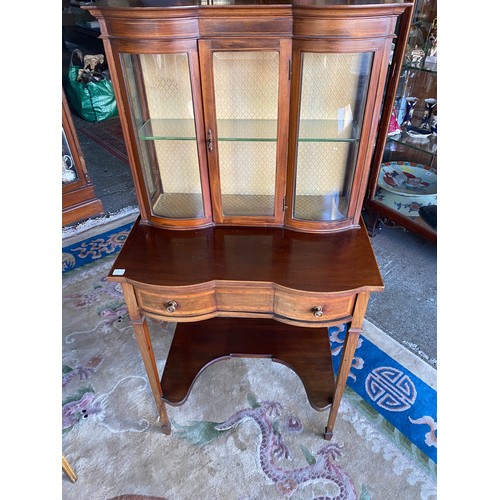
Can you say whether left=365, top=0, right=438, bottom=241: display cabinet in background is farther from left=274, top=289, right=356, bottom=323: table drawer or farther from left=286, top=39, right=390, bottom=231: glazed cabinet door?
left=274, top=289, right=356, bottom=323: table drawer

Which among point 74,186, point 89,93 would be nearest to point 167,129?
point 74,186

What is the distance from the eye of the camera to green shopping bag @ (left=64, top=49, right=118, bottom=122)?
3602 millimetres

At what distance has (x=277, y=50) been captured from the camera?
86 cm

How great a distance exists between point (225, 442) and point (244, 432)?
0.08m

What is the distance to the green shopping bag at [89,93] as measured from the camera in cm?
360

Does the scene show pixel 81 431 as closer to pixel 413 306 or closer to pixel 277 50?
pixel 277 50

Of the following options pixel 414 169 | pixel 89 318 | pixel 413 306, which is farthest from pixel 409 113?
pixel 89 318

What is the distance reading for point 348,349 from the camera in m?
1.07

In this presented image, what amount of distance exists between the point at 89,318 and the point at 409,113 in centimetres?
197

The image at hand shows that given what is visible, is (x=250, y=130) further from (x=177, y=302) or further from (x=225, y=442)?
(x=225, y=442)

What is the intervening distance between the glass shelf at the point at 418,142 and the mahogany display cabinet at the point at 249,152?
4.15 ft

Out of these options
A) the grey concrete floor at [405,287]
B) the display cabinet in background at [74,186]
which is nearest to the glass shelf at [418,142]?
the grey concrete floor at [405,287]

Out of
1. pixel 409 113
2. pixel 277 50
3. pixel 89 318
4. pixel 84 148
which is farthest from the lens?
pixel 84 148

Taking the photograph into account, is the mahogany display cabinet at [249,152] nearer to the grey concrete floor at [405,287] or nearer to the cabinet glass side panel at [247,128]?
the cabinet glass side panel at [247,128]
